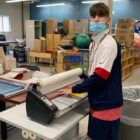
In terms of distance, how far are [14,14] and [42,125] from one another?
14525mm

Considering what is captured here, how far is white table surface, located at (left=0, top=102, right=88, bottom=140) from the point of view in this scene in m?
1.47

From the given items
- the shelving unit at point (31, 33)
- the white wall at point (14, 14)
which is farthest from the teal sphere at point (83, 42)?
the white wall at point (14, 14)

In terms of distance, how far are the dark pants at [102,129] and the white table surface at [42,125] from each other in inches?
5.7

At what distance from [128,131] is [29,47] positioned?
7.50 metres

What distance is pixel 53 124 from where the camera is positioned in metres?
1.60

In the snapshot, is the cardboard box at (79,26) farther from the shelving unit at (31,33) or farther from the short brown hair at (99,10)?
the short brown hair at (99,10)

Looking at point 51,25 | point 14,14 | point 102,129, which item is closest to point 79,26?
point 51,25

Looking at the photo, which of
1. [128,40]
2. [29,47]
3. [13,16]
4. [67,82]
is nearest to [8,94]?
[67,82]

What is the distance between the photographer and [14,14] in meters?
15.0

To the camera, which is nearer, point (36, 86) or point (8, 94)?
point (36, 86)

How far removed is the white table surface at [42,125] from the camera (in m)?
1.47

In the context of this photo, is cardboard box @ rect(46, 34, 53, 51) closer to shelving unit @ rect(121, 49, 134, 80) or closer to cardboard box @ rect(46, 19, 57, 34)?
cardboard box @ rect(46, 19, 57, 34)

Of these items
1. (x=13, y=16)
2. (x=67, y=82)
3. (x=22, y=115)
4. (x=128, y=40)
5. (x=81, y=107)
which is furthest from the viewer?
(x=13, y=16)

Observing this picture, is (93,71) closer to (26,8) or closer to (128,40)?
(128,40)
